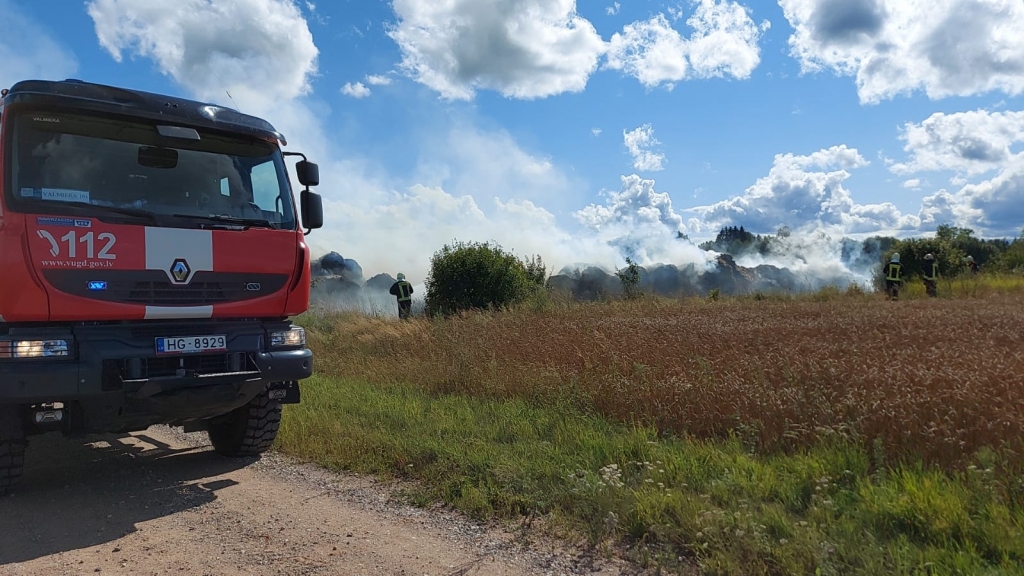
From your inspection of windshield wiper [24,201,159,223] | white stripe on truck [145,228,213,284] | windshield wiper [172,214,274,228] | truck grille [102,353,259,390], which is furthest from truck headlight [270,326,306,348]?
windshield wiper [24,201,159,223]

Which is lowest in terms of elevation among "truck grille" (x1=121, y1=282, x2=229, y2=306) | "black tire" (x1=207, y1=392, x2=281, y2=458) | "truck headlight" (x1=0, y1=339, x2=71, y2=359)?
"black tire" (x1=207, y1=392, x2=281, y2=458)

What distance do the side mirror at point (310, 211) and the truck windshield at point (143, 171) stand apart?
198mm

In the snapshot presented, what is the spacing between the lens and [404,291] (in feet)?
62.0

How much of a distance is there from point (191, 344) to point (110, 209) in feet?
3.70

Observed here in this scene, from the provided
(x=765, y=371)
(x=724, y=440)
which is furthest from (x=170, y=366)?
(x=765, y=371)

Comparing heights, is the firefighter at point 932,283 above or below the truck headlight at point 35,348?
above

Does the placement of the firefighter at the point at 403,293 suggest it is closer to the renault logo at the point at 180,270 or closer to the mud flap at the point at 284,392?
the mud flap at the point at 284,392

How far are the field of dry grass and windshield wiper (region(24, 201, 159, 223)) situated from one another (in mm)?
4138

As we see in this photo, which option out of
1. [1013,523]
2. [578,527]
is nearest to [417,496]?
[578,527]

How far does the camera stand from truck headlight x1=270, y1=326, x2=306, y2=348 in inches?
208

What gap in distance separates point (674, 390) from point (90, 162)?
5.25 meters

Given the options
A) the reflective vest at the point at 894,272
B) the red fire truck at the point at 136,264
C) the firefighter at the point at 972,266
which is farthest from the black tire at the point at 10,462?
the firefighter at the point at 972,266

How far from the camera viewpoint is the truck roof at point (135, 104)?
4.51 m

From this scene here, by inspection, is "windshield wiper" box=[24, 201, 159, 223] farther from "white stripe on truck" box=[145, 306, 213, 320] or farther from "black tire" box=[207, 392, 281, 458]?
"black tire" box=[207, 392, 281, 458]
